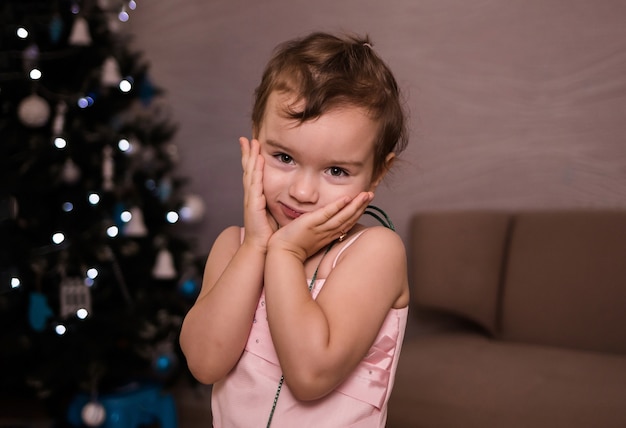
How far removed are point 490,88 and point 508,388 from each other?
1360 mm

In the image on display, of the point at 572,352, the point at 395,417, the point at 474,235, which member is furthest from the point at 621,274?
the point at 395,417

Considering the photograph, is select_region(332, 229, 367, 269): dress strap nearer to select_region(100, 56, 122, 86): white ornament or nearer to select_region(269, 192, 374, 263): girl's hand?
select_region(269, 192, 374, 263): girl's hand

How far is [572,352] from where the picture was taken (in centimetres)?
219

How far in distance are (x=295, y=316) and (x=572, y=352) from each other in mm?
1565

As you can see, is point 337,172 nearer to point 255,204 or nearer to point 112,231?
point 255,204

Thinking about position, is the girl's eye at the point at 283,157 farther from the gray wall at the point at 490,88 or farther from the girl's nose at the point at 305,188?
the gray wall at the point at 490,88

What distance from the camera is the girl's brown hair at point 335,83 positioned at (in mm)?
1007

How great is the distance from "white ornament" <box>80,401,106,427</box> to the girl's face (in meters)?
1.82

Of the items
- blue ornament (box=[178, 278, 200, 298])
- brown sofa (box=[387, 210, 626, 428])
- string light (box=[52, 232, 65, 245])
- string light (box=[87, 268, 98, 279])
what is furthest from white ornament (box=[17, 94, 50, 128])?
brown sofa (box=[387, 210, 626, 428])

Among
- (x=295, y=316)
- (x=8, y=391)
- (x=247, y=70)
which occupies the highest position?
(x=295, y=316)

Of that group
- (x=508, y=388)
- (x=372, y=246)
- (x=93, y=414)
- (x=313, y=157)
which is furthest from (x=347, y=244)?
(x=93, y=414)

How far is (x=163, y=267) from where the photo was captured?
9.43ft

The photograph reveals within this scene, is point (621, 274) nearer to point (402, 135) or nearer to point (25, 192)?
point (402, 135)

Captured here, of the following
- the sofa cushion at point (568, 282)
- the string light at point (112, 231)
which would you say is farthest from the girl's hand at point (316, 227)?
the string light at point (112, 231)
